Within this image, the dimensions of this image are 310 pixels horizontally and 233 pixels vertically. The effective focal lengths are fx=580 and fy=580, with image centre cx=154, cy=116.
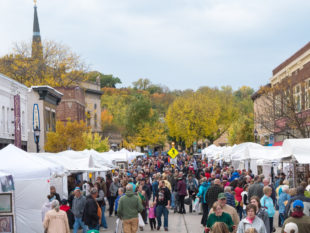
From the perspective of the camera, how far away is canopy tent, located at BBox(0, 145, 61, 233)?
15508 mm

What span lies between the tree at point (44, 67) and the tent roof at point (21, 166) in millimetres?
50155

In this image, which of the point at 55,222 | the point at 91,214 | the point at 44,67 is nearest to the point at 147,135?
the point at 44,67

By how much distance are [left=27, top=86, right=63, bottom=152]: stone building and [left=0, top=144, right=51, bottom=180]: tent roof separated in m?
29.5

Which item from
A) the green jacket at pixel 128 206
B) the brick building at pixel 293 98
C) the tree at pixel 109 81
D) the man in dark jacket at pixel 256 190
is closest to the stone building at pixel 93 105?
the tree at pixel 109 81

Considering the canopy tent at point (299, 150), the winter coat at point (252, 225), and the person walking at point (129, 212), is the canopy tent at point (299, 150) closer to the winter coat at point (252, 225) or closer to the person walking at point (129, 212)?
the person walking at point (129, 212)

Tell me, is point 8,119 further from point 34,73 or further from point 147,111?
point 147,111

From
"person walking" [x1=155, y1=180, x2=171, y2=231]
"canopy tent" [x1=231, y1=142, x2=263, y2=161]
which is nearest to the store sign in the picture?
"canopy tent" [x1=231, y1=142, x2=263, y2=161]

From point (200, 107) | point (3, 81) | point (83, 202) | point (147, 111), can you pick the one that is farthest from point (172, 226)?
point (147, 111)

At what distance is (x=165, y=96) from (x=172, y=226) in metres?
116

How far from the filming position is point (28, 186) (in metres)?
17.4

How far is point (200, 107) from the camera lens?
293 feet

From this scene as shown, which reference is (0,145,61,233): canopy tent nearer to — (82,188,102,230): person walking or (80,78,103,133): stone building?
(82,188,102,230): person walking

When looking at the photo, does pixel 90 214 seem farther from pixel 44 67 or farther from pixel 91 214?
pixel 44 67

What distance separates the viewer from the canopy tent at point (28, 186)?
15508 millimetres
